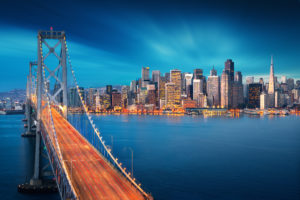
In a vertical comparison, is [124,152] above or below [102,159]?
below

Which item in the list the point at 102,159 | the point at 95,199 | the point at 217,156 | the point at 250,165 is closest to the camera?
the point at 95,199

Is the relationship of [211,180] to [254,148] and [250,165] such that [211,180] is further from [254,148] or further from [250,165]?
[254,148]

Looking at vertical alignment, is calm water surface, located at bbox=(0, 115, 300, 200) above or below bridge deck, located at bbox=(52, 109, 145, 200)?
below

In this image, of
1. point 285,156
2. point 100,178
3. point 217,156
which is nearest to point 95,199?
point 100,178

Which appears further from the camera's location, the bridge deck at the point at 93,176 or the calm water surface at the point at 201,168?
the calm water surface at the point at 201,168

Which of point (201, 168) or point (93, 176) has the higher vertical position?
point (93, 176)

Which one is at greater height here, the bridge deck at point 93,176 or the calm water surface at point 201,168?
the bridge deck at point 93,176

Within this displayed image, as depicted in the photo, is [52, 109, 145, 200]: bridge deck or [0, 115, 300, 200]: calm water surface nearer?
[52, 109, 145, 200]: bridge deck

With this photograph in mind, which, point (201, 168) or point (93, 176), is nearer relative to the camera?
point (93, 176)
